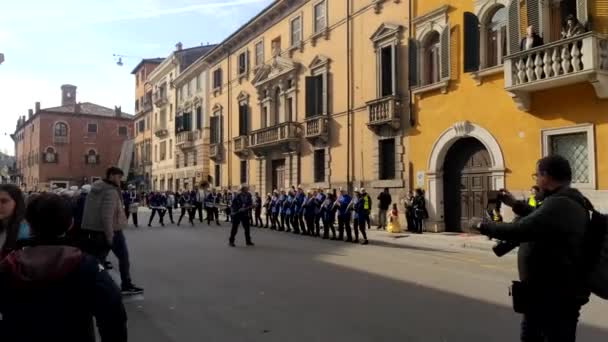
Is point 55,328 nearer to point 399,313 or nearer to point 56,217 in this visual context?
point 56,217

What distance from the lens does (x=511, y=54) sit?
15352mm

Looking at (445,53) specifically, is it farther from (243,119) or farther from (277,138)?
(243,119)

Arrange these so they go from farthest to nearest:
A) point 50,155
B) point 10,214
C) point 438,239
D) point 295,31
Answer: point 50,155
point 295,31
point 438,239
point 10,214

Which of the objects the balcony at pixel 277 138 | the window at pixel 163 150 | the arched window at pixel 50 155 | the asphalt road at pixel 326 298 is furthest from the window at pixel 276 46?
the arched window at pixel 50 155

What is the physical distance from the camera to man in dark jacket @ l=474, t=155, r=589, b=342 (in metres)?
3.13

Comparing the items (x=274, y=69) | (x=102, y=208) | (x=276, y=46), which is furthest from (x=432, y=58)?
(x=102, y=208)

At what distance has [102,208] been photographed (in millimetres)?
7109

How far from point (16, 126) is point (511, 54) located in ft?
334

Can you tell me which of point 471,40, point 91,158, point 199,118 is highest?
point 199,118

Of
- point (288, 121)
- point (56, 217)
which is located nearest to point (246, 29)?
point (288, 121)

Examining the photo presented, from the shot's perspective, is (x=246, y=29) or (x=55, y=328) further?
(x=246, y=29)

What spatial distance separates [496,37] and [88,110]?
7227cm

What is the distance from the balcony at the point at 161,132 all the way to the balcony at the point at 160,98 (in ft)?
8.78

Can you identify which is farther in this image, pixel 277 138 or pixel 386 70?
pixel 277 138
